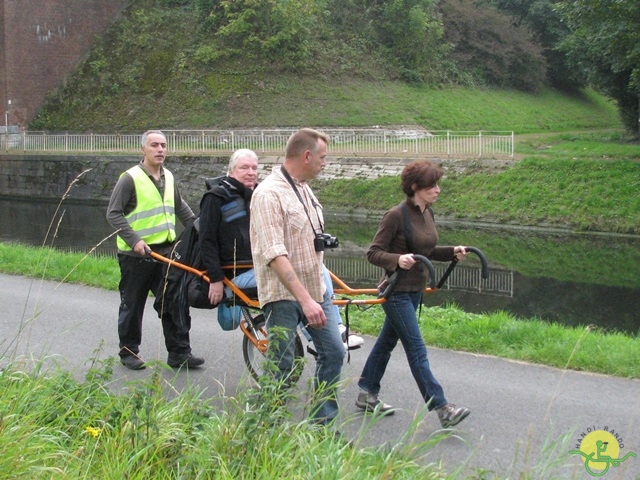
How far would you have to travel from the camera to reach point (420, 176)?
6094 millimetres

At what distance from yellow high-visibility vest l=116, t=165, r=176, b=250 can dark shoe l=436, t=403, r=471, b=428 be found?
308 centimetres

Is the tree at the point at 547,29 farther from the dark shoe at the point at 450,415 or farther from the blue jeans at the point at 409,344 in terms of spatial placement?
the dark shoe at the point at 450,415

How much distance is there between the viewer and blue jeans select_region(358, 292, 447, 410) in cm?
600

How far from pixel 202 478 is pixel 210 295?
98.2 inches

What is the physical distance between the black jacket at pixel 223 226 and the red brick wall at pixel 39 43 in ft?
155

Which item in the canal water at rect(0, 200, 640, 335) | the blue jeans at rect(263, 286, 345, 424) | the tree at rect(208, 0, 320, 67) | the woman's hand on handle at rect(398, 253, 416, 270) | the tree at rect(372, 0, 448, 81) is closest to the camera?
the blue jeans at rect(263, 286, 345, 424)

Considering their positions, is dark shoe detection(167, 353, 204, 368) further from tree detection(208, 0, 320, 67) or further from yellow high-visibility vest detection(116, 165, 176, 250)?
tree detection(208, 0, 320, 67)

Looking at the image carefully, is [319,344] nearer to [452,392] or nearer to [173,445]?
[173,445]

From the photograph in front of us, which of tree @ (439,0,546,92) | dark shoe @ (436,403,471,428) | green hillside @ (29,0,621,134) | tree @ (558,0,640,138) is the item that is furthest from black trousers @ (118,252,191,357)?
tree @ (439,0,546,92)

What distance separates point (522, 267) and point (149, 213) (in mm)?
12077

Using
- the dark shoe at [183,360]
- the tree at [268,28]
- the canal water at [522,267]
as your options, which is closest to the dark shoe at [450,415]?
Result: the dark shoe at [183,360]

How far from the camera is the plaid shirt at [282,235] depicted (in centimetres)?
515

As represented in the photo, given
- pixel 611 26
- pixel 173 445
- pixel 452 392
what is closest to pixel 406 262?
pixel 452 392

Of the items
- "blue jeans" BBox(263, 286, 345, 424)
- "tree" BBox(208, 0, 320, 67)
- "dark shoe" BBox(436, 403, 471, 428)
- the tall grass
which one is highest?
"tree" BBox(208, 0, 320, 67)
